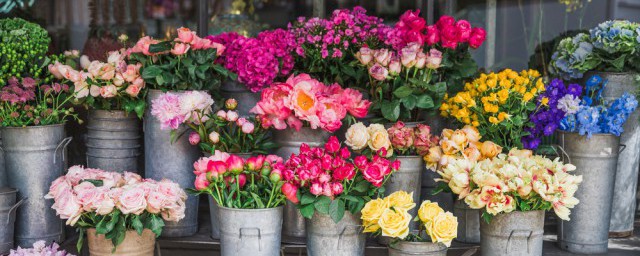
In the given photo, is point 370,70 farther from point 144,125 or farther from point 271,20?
point 271,20

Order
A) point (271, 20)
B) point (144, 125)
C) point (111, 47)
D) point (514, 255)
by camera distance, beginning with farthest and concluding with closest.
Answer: point (271, 20) < point (111, 47) < point (144, 125) < point (514, 255)

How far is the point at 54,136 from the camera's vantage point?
2.64m

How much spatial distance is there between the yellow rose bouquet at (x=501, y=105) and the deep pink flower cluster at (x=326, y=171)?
47cm

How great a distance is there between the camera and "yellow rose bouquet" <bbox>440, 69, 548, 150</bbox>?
251 centimetres

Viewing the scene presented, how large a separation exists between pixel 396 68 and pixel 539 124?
543 millimetres

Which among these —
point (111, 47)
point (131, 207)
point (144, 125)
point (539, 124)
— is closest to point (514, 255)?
point (539, 124)

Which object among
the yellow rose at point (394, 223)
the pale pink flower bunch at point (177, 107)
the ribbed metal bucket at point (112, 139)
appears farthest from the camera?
the ribbed metal bucket at point (112, 139)

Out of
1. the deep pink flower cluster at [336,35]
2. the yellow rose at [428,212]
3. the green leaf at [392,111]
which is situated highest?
the deep pink flower cluster at [336,35]

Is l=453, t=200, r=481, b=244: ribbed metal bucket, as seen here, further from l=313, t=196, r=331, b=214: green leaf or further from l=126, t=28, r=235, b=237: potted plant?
l=126, t=28, r=235, b=237: potted plant

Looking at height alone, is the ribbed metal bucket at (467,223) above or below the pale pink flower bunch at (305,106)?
below

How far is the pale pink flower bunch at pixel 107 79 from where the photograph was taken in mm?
2598

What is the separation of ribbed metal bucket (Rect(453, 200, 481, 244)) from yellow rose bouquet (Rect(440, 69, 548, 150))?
260 mm

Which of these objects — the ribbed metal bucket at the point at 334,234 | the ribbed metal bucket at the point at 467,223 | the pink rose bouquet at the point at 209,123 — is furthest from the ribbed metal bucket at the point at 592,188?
the pink rose bouquet at the point at 209,123

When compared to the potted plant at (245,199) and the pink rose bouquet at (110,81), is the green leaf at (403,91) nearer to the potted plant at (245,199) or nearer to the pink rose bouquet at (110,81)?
the potted plant at (245,199)
